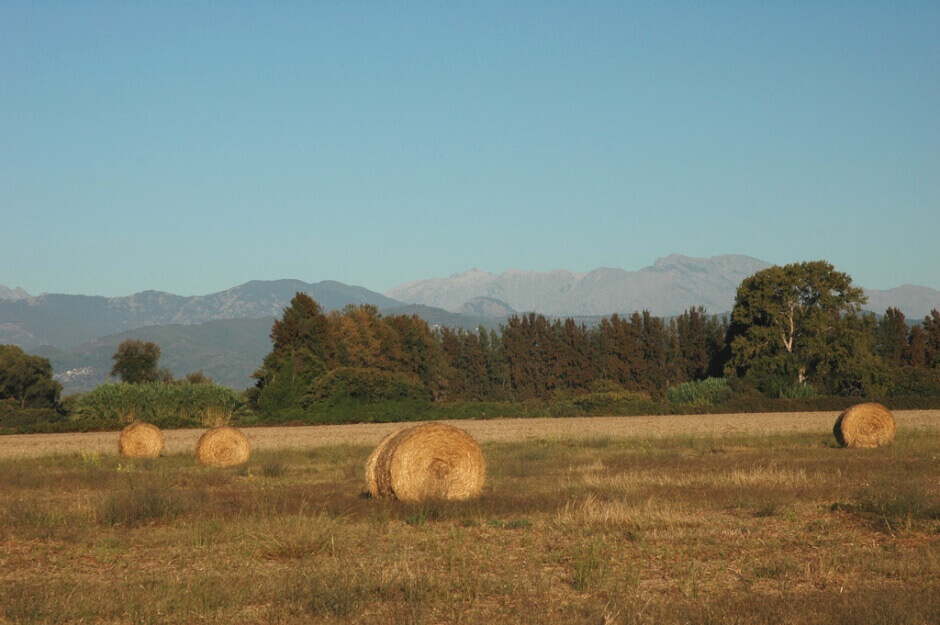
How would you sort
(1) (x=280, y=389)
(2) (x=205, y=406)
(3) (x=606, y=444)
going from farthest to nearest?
(1) (x=280, y=389) < (2) (x=205, y=406) < (3) (x=606, y=444)

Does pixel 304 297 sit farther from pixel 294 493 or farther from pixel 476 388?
pixel 294 493

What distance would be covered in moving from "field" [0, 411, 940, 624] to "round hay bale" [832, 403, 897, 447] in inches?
185

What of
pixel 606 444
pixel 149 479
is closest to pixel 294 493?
pixel 149 479

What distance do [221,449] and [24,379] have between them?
2385 inches

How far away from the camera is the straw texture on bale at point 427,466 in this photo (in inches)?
667

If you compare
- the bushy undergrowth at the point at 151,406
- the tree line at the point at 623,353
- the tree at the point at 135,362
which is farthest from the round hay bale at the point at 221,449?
the tree at the point at 135,362

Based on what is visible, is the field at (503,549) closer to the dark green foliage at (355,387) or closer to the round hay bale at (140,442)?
the round hay bale at (140,442)

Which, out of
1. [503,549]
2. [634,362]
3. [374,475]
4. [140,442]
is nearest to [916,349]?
[634,362]

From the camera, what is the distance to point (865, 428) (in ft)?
89.9

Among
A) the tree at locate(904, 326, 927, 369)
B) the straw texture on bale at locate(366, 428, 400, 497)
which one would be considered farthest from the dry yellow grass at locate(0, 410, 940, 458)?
the tree at locate(904, 326, 927, 369)

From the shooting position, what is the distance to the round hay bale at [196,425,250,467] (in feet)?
90.0

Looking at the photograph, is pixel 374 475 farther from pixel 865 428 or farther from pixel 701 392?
pixel 701 392

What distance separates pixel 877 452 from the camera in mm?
25453

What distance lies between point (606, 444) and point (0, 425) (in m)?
42.0
